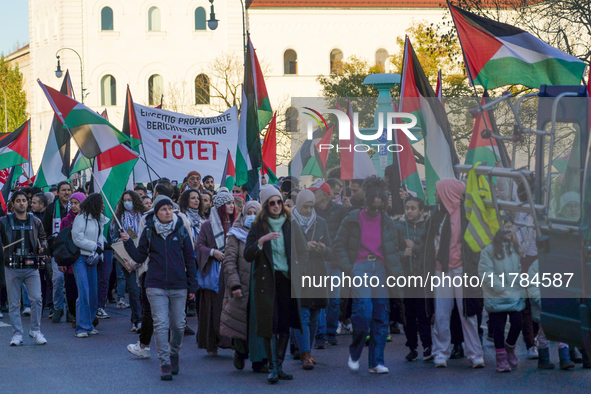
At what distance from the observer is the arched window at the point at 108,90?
5380 cm

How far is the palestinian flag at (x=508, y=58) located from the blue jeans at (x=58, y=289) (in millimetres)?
6212

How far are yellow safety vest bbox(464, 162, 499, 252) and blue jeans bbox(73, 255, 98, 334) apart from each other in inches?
192

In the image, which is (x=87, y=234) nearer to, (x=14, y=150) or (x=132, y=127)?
(x=132, y=127)

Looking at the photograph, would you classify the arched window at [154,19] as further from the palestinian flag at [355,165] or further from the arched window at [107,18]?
the palestinian flag at [355,165]

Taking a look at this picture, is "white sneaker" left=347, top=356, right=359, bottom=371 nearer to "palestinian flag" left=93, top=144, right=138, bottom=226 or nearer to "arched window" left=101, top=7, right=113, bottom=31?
"palestinian flag" left=93, top=144, right=138, bottom=226

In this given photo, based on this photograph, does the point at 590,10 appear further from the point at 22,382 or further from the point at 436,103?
the point at 22,382

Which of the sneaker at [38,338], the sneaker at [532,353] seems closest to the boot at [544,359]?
the sneaker at [532,353]

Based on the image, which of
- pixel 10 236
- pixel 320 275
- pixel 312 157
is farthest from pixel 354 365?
pixel 312 157

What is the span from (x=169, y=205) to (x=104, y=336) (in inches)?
117

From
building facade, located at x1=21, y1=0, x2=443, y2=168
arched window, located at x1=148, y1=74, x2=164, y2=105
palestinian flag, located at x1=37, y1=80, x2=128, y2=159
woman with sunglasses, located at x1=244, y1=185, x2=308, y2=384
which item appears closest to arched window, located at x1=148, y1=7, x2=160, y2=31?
building facade, located at x1=21, y1=0, x2=443, y2=168

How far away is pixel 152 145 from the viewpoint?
544 inches

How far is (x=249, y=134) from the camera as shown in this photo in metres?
12.2

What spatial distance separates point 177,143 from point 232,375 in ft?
22.2

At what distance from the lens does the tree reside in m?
68.9
